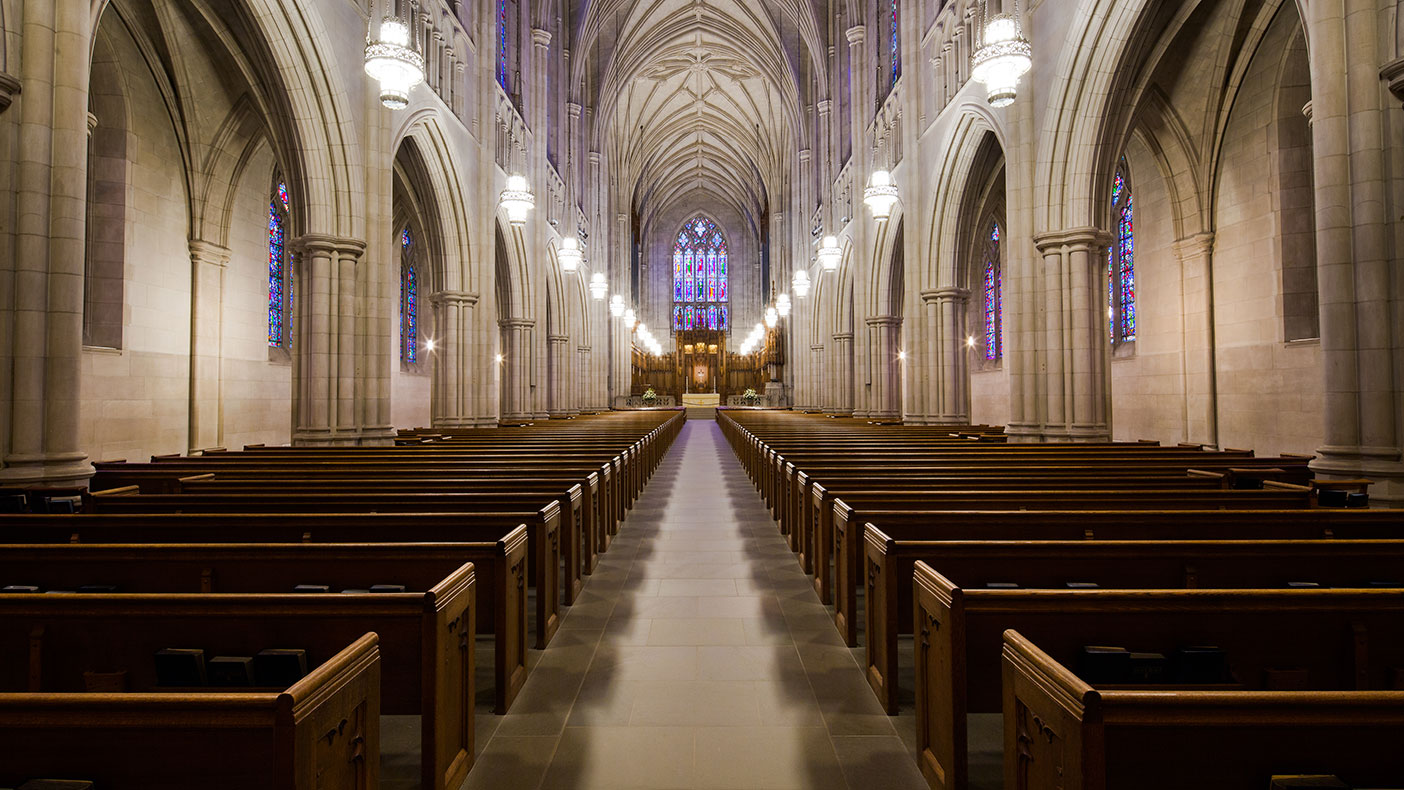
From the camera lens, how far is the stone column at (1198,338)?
44.5 ft

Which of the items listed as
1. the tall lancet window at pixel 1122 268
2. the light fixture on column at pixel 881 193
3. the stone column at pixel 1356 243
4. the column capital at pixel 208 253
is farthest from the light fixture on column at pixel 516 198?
the stone column at pixel 1356 243

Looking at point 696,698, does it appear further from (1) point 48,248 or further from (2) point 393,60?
(2) point 393,60

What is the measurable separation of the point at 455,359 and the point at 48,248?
1022 centimetres

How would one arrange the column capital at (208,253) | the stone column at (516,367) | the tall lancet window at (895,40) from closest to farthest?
1. the column capital at (208,253)
2. the tall lancet window at (895,40)
3. the stone column at (516,367)

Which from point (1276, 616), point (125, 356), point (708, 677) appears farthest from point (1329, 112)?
point (125, 356)

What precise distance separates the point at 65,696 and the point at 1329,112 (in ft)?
29.3

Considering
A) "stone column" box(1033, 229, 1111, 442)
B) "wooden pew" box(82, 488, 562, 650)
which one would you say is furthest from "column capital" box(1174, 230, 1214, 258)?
"wooden pew" box(82, 488, 562, 650)

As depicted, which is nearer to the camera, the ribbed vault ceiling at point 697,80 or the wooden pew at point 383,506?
the wooden pew at point 383,506

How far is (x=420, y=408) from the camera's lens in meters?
22.0

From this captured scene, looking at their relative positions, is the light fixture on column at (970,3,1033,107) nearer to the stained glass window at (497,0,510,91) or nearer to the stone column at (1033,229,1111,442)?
the stone column at (1033,229,1111,442)

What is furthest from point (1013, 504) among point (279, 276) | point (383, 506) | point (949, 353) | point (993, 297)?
point (993, 297)

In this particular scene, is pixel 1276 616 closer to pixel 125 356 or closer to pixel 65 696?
pixel 65 696

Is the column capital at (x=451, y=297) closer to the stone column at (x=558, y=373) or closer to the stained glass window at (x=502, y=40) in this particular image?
the stained glass window at (x=502, y=40)

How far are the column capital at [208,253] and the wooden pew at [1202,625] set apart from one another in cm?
1527
